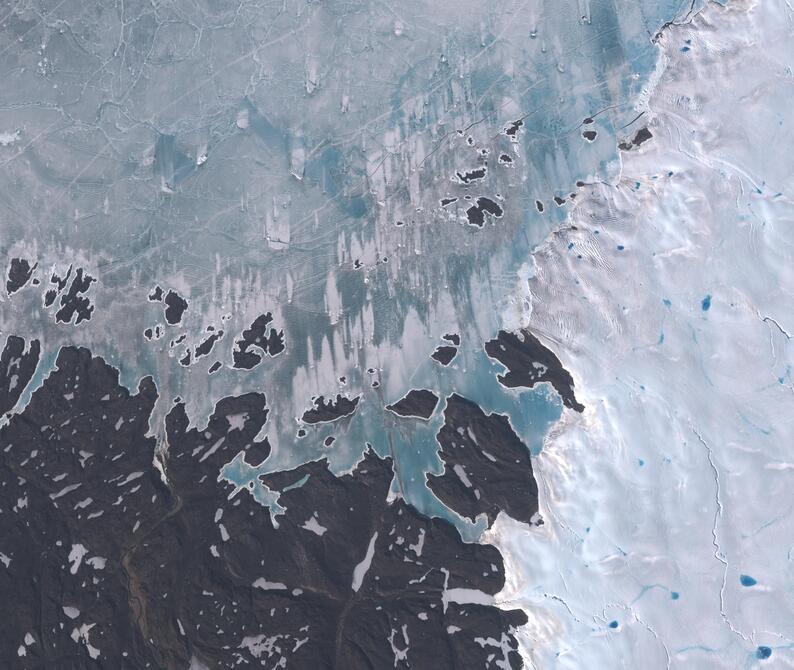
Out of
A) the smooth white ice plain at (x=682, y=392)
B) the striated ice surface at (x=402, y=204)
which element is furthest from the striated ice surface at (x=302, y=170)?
the smooth white ice plain at (x=682, y=392)

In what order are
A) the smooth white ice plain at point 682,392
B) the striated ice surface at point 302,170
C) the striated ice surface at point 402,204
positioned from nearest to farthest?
the smooth white ice plain at point 682,392, the striated ice surface at point 402,204, the striated ice surface at point 302,170

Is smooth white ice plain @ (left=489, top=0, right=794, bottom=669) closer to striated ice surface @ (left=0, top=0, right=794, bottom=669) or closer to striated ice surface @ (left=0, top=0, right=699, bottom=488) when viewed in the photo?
striated ice surface @ (left=0, top=0, right=794, bottom=669)

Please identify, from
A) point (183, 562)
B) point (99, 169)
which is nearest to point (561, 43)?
point (99, 169)

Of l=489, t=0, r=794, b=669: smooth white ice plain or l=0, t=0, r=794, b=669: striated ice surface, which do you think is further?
l=0, t=0, r=794, b=669: striated ice surface

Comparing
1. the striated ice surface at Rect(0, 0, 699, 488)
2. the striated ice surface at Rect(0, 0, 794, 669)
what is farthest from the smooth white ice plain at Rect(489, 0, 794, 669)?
the striated ice surface at Rect(0, 0, 699, 488)

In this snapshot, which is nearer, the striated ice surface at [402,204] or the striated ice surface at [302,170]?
the striated ice surface at [402,204]

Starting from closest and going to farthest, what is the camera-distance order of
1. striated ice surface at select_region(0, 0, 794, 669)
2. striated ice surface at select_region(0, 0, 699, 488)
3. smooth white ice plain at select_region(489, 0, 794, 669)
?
smooth white ice plain at select_region(489, 0, 794, 669)
striated ice surface at select_region(0, 0, 794, 669)
striated ice surface at select_region(0, 0, 699, 488)

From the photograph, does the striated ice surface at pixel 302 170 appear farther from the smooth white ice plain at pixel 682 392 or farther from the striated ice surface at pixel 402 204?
the smooth white ice plain at pixel 682 392

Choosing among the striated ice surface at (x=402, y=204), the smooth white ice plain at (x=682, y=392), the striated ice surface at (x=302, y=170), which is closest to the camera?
the smooth white ice plain at (x=682, y=392)

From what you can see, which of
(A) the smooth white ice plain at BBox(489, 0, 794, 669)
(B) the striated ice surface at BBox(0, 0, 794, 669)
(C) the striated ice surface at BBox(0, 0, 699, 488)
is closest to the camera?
(A) the smooth white ice plain at BBox(489, 0, 794, 669)

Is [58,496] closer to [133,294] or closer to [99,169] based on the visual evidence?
[133,294]
